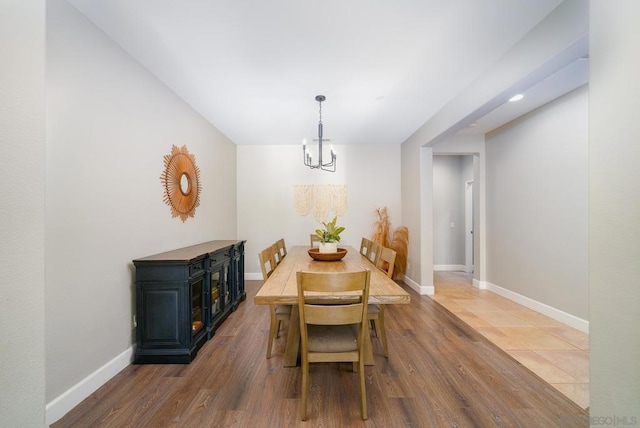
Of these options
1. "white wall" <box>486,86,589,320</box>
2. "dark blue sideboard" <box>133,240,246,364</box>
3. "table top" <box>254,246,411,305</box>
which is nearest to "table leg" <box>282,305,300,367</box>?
"table top" <box>254,246,411,305</box>

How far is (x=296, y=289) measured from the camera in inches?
69.5

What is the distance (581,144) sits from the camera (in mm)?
2893

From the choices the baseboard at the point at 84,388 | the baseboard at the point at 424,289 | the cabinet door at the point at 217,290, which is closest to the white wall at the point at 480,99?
the baseboard at the point at 424,289

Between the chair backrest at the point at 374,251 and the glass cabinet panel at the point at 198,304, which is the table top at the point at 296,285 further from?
the glass cabinet panel at the point at 198,304

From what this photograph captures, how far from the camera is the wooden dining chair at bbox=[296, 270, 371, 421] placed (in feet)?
5.13

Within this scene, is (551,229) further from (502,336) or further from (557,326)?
(502,336)

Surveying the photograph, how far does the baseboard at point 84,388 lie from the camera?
162 cm

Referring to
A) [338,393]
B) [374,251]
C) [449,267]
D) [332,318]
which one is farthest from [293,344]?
[449,267]

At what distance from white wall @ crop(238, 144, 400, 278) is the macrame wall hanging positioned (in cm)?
8

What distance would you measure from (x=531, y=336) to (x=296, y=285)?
2658mm

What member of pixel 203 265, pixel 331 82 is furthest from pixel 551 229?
pixel 203 265

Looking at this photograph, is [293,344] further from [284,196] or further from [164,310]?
[284,196]

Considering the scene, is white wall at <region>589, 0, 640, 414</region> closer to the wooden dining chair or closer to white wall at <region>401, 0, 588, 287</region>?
white wall at <region>401, 0, 588, 287</region>

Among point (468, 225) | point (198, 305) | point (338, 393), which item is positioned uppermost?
point (468, 225)
